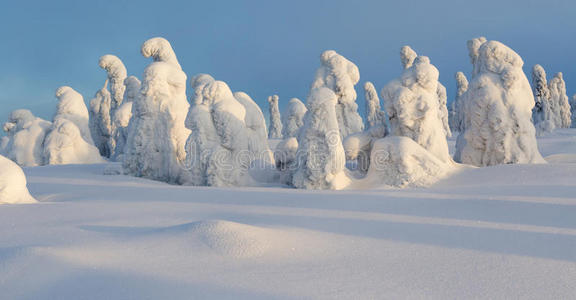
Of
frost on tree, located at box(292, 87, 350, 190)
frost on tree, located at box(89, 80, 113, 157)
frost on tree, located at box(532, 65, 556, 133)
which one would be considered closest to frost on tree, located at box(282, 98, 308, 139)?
frost on tree, located at box(89, 80, 113, 157)

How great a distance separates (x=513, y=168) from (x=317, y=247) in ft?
Result: 14.6

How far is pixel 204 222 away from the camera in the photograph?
3539mm

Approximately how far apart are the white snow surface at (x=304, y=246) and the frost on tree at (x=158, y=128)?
3369 mm

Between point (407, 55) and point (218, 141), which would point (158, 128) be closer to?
point (218, 141)

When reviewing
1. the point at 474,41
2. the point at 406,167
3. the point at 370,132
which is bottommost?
the point at 406,167

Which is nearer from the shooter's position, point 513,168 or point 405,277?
point 405,277

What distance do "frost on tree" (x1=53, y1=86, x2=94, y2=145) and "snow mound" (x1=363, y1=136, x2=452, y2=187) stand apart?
1003 centimetres

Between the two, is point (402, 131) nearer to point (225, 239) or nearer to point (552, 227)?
point (552, 227)

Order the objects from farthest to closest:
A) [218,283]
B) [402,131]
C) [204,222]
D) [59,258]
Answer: [402,131], [204,222], [59,258], [218,283]

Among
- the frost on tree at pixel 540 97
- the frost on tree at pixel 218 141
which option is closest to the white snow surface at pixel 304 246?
the frost on tree at pixel 218 141

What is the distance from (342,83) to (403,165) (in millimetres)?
7338

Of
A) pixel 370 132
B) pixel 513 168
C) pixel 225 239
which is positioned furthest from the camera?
pixel 370 132

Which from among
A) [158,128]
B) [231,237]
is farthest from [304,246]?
[158,128]

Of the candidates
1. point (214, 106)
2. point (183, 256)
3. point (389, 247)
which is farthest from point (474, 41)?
point (183, 256)
